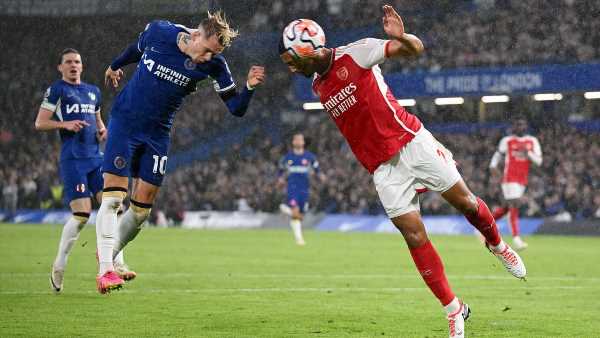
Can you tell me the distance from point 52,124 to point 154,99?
2.30 metres

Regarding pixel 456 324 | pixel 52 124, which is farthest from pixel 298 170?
pixel 456 324

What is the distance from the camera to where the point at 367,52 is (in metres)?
7.27

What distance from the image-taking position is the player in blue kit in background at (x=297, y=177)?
22.6 metres

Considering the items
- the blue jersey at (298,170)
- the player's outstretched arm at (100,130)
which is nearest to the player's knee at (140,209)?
the player's outstretched arm at (100,130)

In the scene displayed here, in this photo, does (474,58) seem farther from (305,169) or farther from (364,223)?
(305,169)

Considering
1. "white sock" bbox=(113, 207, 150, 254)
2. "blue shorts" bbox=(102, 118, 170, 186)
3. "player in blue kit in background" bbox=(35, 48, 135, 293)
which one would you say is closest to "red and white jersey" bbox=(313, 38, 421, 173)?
"blue shorts" bbox=(102, 118, 170, 186)

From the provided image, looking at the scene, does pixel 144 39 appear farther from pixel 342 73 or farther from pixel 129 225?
pixel 342 73

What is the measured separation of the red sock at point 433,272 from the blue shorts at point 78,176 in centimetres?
497

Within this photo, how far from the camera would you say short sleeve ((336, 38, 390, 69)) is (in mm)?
7180

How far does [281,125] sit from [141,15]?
18.8 meters

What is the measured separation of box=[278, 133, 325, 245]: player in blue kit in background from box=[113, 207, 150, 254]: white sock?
41.8 feet

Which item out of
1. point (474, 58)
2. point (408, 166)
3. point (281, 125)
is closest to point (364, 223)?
point (474, 58)

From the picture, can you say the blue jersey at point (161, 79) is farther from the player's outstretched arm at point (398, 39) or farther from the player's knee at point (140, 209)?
the player's outstretched arm at point (398, 39)

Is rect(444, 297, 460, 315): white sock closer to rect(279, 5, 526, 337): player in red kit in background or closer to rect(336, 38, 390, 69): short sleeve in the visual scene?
rect(279, 5, 526, 337): player in red kit in background
